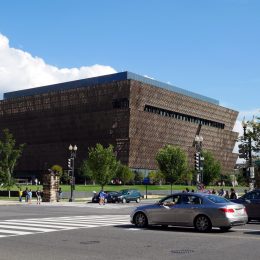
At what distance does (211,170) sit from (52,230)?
8284 cm

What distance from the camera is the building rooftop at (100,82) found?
438 feet

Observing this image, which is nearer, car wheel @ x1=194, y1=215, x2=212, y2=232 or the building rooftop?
car wheel @ x1=194, y1=215, x2=212, y2=232

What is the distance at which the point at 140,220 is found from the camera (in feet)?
63.3

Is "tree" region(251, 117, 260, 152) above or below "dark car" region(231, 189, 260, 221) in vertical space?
above

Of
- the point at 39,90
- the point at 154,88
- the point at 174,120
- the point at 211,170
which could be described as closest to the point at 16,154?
the point at 211,170

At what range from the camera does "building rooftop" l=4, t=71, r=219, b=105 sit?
134m

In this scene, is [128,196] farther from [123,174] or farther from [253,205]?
[123,174]

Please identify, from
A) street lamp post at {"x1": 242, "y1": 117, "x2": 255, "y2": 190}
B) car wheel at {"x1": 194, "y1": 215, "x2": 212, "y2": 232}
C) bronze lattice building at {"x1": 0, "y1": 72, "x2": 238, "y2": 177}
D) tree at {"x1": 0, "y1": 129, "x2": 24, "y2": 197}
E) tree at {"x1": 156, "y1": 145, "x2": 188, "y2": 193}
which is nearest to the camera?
car wheel at {"x1": 194, "y1": 215, "x2": 212, "y2": 232}

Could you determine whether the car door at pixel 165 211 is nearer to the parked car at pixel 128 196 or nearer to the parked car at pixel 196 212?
the parked car at pixel 196 212

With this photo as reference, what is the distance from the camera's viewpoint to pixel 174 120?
13738cm

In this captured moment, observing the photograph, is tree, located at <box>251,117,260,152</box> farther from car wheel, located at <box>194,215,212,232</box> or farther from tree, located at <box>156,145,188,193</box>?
tree, located at <box>156,145,188,193</box>

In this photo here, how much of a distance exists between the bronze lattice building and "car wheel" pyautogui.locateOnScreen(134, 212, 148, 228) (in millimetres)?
99996

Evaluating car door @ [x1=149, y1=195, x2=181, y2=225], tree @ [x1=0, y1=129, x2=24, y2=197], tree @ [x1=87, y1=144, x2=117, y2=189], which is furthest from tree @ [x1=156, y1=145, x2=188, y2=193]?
car door @ [x1=149, y1=195, x2=181, y2=225]

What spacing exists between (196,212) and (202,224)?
48 cm
